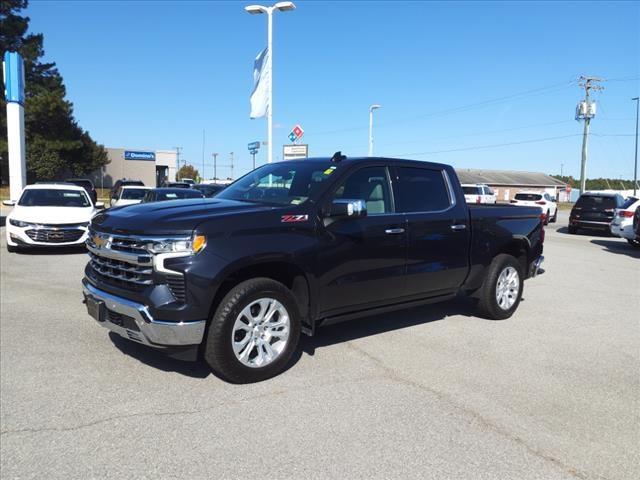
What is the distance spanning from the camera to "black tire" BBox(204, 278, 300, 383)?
3.99 m

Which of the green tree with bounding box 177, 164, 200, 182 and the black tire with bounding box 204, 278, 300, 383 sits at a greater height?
the green tree with bounding box 177, 164, 200, 182

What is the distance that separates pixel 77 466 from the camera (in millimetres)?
3004

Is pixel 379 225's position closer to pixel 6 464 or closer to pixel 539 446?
pixel 539 446

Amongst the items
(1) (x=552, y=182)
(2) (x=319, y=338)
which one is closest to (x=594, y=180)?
(1) (x=552, y=182)

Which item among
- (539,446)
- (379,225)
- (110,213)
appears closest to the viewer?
(539,446)

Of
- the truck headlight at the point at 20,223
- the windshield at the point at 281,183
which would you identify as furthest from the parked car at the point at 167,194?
the windshield at the point at 281,183

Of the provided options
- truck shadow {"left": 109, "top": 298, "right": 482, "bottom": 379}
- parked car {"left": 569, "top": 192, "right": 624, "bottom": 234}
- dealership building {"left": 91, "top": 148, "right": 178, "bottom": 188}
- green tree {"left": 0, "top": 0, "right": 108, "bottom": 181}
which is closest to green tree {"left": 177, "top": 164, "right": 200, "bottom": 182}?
dealership building {"left": 91, "top": 148, "right": 178, "bottom": 188}

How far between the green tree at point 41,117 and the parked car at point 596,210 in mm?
41535

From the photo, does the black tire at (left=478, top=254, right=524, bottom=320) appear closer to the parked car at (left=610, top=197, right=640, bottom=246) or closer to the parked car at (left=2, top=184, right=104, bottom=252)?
the parked car at (left=2, top=184, right=104, bottom=252)

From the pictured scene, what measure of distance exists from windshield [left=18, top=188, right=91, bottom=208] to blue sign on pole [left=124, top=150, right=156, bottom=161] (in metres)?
54.7

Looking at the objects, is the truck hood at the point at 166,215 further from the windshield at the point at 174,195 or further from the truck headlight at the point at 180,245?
the windshield at the point at 174,195

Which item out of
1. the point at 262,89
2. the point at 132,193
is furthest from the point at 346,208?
the point at 132,193

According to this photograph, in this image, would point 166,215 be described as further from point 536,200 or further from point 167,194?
point 536,200

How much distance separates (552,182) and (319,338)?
99490 mm
